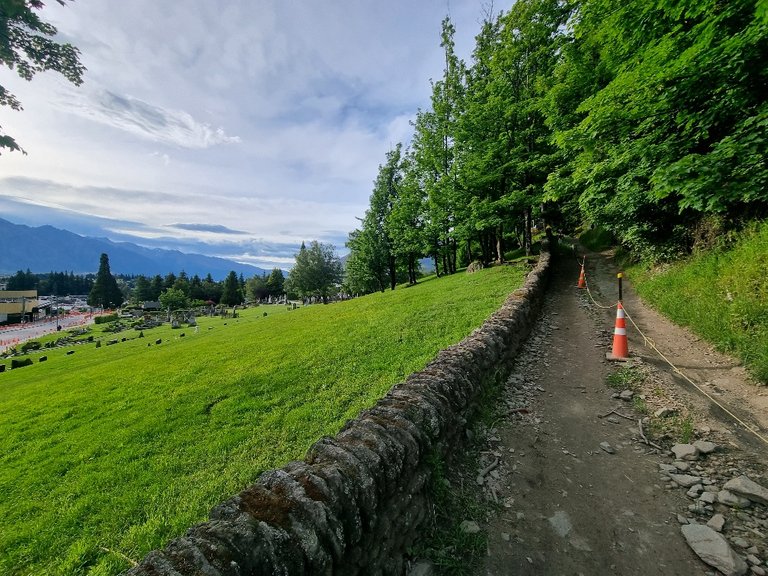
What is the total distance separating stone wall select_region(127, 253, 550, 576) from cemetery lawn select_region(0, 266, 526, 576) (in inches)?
115

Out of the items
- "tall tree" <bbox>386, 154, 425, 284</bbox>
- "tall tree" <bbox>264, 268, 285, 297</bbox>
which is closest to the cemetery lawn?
"tall tree" <bbox>386, 154, 425, 284</bbox>

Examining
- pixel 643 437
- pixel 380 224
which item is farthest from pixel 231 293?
pixel 643 437

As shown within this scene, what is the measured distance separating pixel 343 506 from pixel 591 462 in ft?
11.4

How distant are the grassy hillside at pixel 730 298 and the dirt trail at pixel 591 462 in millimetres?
380

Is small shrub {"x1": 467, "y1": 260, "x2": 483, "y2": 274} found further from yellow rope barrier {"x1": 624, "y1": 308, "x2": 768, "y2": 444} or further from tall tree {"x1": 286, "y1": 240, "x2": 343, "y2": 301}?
tall tree {"x1": 286, "y1": 240, "x2": 343, "y2": 301}

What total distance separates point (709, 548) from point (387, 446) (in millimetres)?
2951

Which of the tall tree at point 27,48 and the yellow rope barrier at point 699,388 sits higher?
the tall tree at point 27,48

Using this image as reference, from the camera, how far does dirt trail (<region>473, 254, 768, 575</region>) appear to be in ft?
9.28

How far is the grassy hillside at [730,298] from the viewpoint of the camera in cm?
580

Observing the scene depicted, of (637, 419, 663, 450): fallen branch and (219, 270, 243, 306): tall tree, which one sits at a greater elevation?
(219, 270, 243, 306): tall tree

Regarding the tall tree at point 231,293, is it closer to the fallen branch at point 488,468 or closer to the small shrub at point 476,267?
the small shrub at point 476,267

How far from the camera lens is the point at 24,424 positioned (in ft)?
31.1

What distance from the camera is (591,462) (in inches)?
158

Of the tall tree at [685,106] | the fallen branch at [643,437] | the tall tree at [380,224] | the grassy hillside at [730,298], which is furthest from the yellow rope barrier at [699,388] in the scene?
the tall tree at [380,224]
